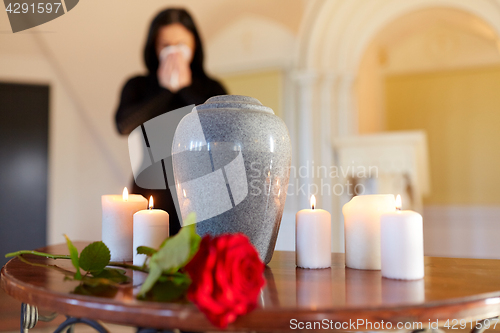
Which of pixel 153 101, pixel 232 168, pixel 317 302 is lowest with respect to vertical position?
pixel 317 302

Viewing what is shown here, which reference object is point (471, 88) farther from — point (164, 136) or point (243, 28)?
point (164, 136)

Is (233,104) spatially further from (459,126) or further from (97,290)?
(459,126)

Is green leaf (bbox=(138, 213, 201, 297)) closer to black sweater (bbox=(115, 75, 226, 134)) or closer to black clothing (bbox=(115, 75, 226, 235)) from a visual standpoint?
black clothing (bbox=(115, 75, 226, 235))

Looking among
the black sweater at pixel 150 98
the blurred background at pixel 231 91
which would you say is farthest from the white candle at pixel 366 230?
the blurred background at pixel 231 91

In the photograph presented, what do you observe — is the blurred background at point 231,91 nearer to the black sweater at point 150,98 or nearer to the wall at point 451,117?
the wall at point 451,117

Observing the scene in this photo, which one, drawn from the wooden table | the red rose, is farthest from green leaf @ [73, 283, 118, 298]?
the red rose

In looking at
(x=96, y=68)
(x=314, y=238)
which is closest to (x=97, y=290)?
(x=314, y=238)

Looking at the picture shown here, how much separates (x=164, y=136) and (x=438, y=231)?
9.08 feet

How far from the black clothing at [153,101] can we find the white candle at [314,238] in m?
0.57

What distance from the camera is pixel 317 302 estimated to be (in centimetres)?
39

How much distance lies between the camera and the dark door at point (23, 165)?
2387 millimetres

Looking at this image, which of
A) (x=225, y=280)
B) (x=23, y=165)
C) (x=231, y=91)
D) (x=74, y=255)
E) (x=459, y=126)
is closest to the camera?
(x=225, y=280)

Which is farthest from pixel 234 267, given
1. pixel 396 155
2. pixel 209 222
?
pixel 396 155

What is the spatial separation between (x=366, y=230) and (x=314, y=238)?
0.26 feet
